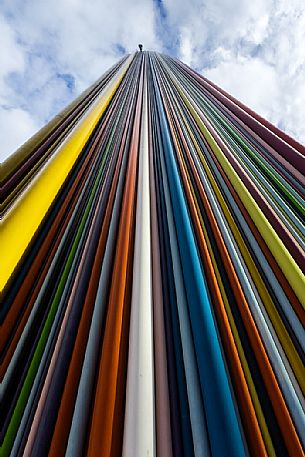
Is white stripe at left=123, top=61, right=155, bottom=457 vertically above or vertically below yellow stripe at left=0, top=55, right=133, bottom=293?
below

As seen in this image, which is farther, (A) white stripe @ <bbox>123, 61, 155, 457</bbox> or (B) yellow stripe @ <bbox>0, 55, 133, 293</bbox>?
(B) yellow stripe @ <bbox>0, 55, 133, 293</bbox>

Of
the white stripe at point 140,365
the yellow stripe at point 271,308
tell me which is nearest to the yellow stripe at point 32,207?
the white stripe at point 140,365

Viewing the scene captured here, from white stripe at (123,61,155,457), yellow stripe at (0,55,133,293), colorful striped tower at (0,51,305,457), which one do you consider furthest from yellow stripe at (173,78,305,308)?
yellow stripe at (0,55,133,293)

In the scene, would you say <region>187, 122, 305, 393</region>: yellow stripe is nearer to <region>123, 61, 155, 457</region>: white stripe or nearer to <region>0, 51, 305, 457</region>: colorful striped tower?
<region>0, 51, 305, 457</region>: colorful striped tower

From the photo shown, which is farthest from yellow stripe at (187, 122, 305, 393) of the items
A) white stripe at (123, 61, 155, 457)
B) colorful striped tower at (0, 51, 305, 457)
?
white stripe at (123, 61, 155, 457)

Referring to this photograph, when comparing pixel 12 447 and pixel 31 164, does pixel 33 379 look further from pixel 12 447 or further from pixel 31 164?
pixel 31 164

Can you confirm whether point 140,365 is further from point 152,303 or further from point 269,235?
point 269,235

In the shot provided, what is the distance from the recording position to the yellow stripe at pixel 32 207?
40 centimetres

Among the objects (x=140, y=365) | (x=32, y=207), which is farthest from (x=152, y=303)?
(x=32, y=207)

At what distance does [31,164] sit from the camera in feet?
2.47

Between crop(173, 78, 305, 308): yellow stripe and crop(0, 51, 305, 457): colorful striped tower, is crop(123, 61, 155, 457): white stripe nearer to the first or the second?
crop(0, 51, 305, 457): colorful striped tower

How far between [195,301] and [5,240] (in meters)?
0.28

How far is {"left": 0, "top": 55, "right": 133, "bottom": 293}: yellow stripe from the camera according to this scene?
15.9 inches

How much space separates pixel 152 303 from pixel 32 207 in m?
0.25
